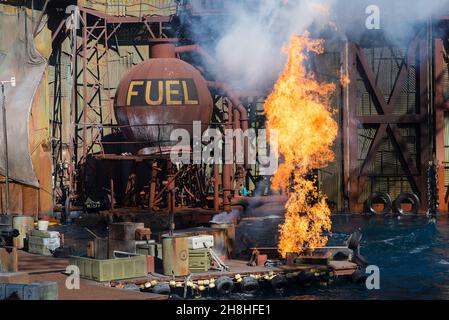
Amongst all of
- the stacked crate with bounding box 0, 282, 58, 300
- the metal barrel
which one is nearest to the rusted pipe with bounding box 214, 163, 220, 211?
the metal barrel

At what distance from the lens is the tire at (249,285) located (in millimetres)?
26484

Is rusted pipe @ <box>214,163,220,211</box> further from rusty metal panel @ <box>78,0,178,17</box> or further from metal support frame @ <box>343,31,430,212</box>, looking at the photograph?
rusty metal panel @ <box>78,0,178,17</box>

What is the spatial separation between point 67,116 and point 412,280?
83.8 ft

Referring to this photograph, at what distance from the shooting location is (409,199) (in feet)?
158

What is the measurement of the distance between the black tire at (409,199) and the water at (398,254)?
1091mm

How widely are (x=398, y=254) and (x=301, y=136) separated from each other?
6.10 metres

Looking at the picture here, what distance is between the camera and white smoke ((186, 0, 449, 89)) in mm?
42594

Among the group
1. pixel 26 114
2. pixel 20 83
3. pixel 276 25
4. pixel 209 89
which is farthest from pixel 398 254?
pixel 20 83

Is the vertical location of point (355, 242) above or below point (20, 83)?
below

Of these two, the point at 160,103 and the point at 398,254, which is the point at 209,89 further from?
the point at 398,254

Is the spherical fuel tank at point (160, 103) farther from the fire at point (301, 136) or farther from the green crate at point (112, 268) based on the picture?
the green crate at point (112, 268)

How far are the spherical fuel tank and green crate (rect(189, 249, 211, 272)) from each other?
13871 millimetres

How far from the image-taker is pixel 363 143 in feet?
160
